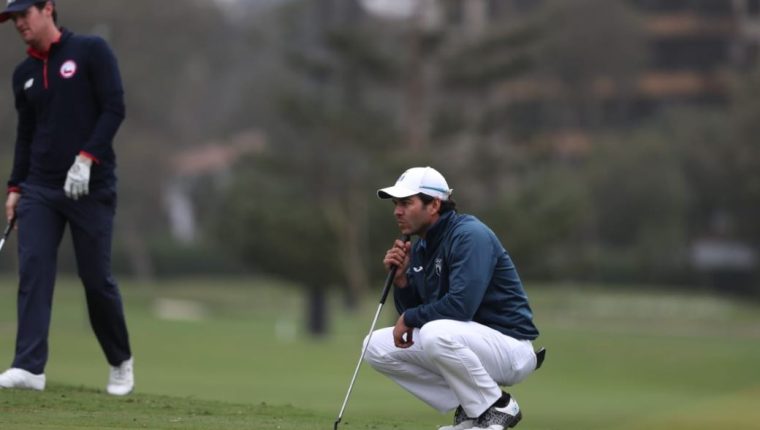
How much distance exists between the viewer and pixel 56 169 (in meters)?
9.92

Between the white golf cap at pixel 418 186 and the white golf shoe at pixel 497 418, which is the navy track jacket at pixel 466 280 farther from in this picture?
the white golf shoe at pixel 497 418

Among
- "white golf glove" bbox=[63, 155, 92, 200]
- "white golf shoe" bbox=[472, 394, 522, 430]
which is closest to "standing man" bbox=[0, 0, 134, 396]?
"white golf glove" bbox=[63, 155, 92, 200]

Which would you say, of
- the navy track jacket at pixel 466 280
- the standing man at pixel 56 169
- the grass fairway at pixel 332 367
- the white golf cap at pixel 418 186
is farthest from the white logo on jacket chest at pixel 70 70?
the navy track jacket at pixel 466 280

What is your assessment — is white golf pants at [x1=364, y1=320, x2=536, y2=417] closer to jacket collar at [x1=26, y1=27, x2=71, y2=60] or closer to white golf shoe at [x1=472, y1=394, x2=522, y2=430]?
white golf shoe at [x1=472, y1=394, x2=522, y2=430]

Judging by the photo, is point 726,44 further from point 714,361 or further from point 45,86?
point 45,86

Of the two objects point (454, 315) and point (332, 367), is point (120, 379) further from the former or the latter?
point (332, 367)

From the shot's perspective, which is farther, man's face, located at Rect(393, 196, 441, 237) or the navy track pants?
the navy track pants

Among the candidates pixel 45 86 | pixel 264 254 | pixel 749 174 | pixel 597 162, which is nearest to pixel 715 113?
pixel 597 162

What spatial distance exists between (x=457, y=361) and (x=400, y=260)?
0.77 m

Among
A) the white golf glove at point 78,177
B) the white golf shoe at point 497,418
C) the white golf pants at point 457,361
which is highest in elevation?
the white golf glove at point 78,177

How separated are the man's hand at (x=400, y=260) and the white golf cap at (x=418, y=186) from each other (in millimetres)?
365

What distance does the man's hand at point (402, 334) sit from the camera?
852cm

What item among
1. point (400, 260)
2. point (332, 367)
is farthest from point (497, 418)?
point (332, 367)

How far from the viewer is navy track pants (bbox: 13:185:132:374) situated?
989 cm
